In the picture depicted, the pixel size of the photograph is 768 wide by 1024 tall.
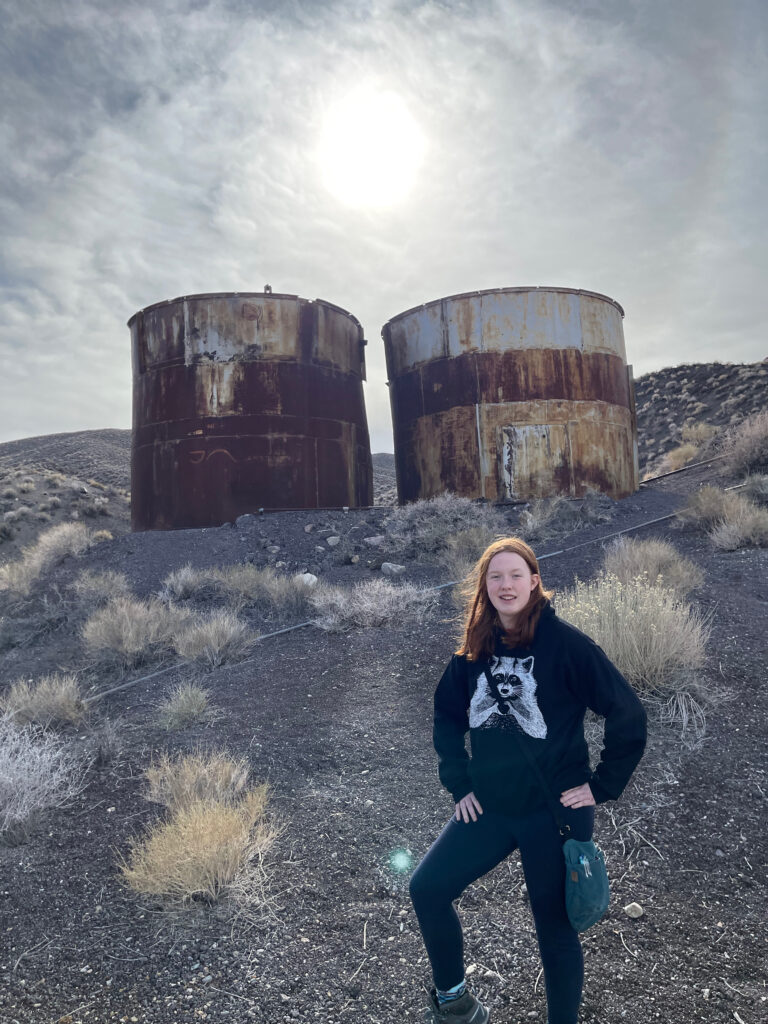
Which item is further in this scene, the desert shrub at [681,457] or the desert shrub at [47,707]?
the desert shrub at [681,457]

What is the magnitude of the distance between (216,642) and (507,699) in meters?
6.44

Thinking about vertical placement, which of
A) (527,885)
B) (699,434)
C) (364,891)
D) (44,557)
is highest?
(699,434)

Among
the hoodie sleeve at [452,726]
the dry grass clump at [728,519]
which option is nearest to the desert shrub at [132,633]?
the hoodie sleeve at [452,726]

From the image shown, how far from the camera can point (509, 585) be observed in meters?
2.54

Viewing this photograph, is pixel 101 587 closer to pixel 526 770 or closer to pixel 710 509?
pixel 710 509

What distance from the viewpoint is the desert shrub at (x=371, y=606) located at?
8.64m

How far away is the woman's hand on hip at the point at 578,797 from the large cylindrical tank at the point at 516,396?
13.1m

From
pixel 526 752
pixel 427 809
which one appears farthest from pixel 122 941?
pixel 526 752

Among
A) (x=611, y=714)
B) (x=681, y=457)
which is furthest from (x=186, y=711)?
(x=681, y=457)

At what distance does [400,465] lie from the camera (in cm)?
1750

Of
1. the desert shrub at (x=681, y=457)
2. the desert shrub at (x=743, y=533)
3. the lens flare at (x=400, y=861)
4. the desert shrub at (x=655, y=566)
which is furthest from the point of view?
the desert shrub at (x=681, y=457)

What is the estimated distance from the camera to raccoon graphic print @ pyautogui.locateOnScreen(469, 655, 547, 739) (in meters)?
2.46

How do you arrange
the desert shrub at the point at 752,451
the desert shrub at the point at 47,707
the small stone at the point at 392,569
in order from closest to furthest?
1. the desert shrub at the point at 47,707
2. the small stone at the point at 392,569
3. the desert shrub at the point at 752,451

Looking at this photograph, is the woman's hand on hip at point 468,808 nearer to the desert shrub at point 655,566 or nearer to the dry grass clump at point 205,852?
the dry grass clump at point 205,852
